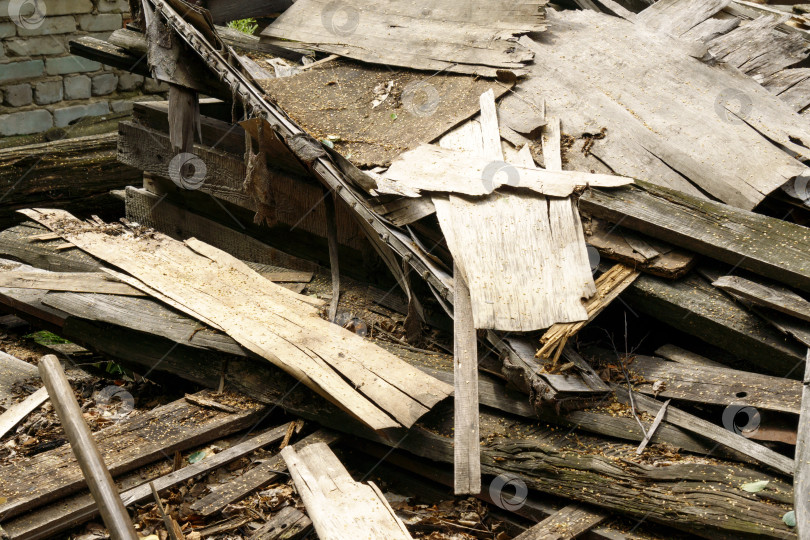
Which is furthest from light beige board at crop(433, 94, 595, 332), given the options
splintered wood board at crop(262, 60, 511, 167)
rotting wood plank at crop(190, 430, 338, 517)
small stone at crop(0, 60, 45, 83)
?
small stone at crop(0, 60, 45, 83)

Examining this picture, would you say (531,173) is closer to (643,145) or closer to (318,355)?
(643,145)

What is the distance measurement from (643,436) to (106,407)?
3364mm

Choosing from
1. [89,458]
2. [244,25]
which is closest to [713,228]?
[89,458]

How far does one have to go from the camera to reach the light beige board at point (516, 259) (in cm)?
375

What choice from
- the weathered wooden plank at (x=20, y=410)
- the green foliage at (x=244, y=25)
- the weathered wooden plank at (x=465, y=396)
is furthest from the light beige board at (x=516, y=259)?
the green foliage at (x=244, y=25)

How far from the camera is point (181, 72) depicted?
218 inches

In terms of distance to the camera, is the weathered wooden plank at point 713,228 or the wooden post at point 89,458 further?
the weathered wooden plank at point 713,228

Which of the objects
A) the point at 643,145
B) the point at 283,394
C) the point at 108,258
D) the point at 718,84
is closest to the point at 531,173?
the point at 643,145

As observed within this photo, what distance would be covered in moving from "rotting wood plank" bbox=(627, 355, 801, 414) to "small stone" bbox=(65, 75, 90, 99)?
900 cm

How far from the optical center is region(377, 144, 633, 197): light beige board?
4172 millimetres

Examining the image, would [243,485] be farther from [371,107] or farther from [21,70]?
[21,70]

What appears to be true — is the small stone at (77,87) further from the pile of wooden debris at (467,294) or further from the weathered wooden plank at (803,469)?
the weathered wooden plank at (803,469)

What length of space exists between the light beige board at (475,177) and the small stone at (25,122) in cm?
729

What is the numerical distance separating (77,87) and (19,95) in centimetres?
79
